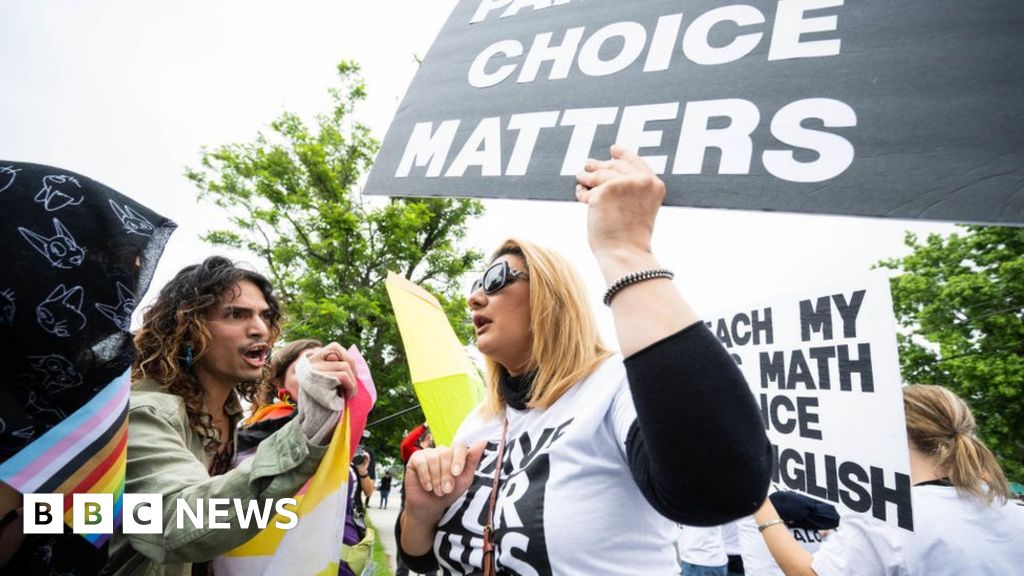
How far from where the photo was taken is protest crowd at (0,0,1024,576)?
2.67 feet

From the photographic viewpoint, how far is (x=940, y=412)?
2.31 m

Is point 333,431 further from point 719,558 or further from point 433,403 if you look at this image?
point 719,558

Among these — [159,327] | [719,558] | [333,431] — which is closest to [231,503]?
[333,431]

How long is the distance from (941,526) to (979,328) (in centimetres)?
1891

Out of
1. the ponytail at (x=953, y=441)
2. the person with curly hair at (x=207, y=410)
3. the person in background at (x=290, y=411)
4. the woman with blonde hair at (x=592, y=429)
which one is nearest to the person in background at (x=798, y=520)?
the ponytail at (x=953, y=441)

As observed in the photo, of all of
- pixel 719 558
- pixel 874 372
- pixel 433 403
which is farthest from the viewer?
pixel 719 558

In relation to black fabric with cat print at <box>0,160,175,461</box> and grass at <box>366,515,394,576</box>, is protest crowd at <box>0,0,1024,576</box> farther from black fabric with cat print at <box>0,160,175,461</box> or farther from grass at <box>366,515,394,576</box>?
grass at <box>366,515,394,576</box>

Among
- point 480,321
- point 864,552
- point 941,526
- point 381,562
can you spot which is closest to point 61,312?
point 480,321

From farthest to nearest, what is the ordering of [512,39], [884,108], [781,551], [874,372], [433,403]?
[433,403] → [874,372] → [781,551] → [512,39] → [884,108]

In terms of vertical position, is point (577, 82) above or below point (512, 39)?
below

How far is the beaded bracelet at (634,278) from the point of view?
0.81 metres

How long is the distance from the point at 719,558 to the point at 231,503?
4875mm

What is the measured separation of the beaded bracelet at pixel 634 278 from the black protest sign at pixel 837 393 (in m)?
2.01

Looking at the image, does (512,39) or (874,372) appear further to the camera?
(874,372)
